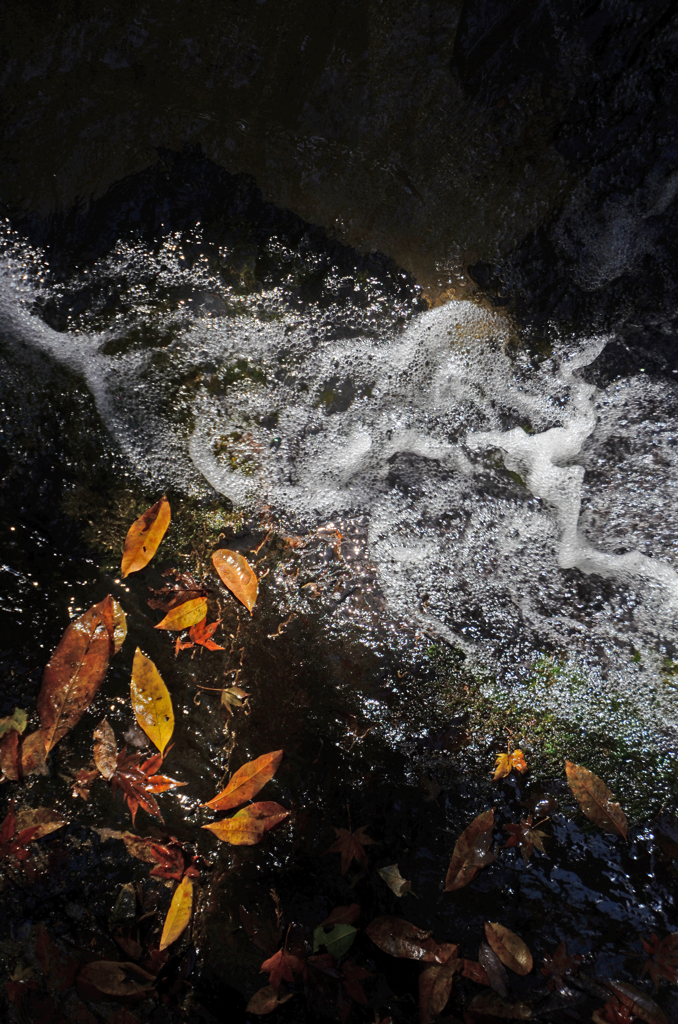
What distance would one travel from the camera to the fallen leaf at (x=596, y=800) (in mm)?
1915

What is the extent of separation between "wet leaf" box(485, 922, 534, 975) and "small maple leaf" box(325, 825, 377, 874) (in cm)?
50

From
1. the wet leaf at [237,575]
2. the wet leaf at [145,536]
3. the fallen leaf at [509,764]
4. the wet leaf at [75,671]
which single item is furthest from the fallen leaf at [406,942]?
the wet leaf at [145,536]

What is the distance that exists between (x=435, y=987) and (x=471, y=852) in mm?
448

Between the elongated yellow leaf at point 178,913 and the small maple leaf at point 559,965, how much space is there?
4.30ft

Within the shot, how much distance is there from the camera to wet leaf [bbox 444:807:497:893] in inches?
72.4

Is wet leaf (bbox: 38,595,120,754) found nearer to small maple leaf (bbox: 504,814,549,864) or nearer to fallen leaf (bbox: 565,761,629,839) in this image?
small maple leaf (bbox: 504,814,549,864)

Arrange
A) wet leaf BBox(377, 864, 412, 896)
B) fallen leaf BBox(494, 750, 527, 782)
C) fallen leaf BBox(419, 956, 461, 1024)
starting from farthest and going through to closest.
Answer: fallen leaf BBox(494, 750, 527, 782)
wet leaf BBox(377, 864, 412, 896)
fallen leaf BBox(419, 956, 461, 1024)

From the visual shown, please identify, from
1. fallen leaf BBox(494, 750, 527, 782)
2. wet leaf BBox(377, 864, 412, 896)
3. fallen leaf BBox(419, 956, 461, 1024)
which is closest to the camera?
Result: fallen leaf BBox(419, 956, 461, 1024)

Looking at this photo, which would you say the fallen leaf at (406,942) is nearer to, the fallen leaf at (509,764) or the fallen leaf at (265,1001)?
the fallen leaf at (265,1001)

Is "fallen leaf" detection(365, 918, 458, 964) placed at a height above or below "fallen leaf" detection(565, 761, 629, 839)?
below

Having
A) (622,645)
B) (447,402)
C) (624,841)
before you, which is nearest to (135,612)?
(447,402)

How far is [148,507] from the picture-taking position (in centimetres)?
207

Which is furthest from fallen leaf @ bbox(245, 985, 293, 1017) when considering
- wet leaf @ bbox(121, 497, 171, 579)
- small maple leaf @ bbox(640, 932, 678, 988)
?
wet leaf @ bbox(121, 497, 171, 579)

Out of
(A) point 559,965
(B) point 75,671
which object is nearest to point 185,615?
(B) point 75,671
